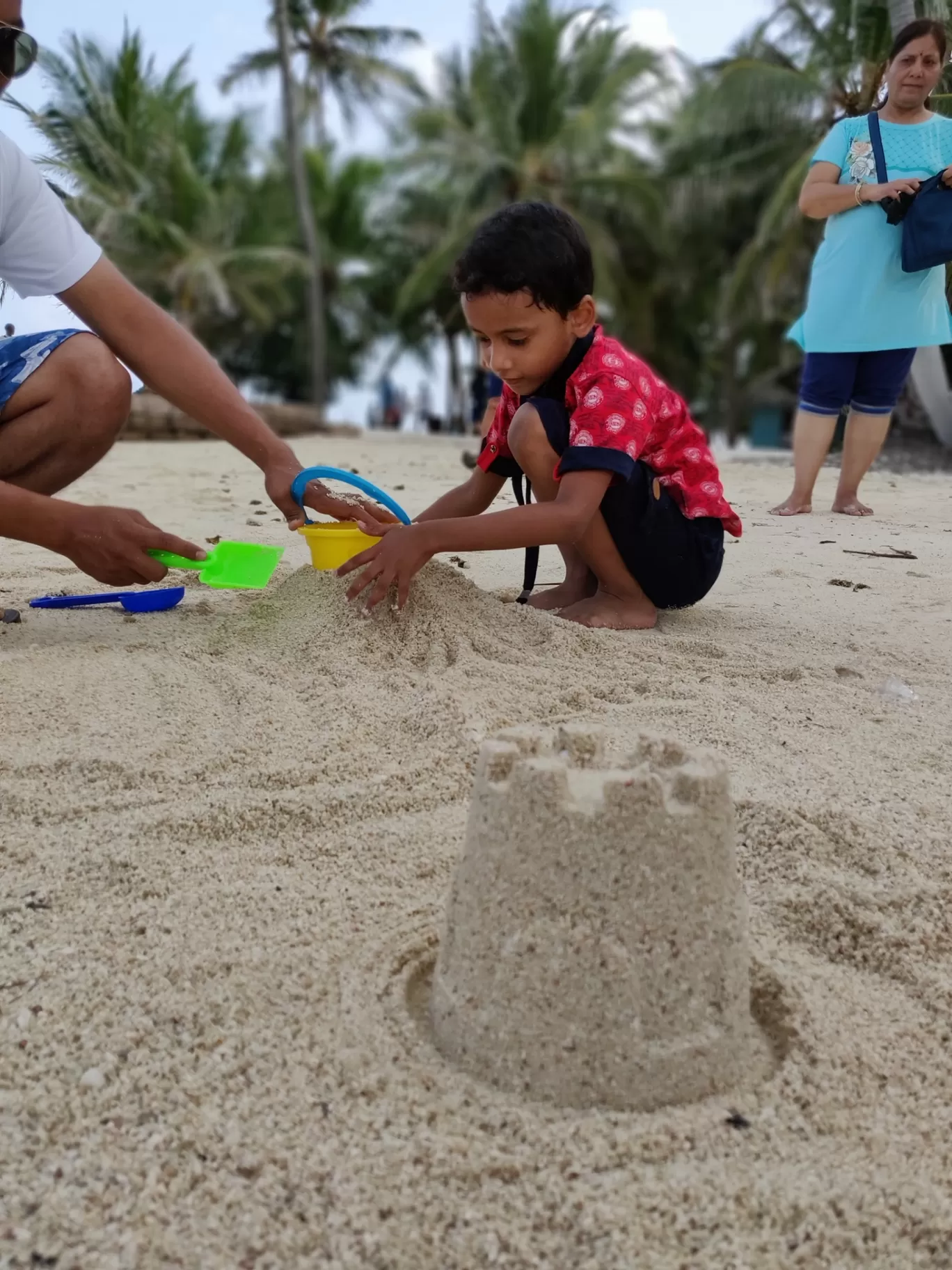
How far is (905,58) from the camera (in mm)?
3771

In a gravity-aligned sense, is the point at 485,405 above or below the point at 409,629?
below

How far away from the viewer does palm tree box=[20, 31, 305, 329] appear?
1630 centimetres

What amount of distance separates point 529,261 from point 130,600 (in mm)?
1175

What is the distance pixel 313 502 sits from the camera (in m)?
2.36

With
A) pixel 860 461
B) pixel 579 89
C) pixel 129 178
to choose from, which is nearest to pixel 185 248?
pixel 129 178

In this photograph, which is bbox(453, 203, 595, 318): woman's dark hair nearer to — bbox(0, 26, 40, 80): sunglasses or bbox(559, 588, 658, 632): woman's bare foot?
bbox(559, 588, 658, 632): woman's bare foot

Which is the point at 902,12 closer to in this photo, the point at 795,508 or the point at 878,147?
the point at 878,147

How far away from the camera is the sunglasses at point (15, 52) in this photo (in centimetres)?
217

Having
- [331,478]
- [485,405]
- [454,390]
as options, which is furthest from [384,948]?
[454,390]

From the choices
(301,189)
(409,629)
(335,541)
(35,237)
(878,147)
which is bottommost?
(409,629)

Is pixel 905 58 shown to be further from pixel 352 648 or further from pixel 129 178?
pixel 129 178

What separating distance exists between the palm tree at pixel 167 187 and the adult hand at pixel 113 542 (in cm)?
1329

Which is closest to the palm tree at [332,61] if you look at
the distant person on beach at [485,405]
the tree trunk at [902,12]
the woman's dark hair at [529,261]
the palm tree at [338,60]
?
the palm tree at [338,60]

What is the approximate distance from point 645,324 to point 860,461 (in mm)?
20039
